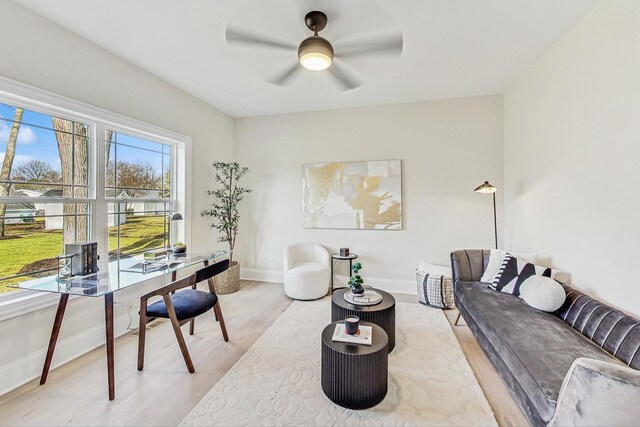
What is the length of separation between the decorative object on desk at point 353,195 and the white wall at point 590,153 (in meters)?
1.57

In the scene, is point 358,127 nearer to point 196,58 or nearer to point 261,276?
point 196,58

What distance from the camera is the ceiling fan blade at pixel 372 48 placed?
1.83 m

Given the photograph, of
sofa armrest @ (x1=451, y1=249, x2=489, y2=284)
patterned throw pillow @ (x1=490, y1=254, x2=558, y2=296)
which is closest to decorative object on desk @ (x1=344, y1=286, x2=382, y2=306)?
sofa armrest @ (x1=451, y1=249, x2=489, y2=284)

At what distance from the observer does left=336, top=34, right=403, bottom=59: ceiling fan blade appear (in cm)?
183

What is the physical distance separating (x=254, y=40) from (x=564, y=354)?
109 inches

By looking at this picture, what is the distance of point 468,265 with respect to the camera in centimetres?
286

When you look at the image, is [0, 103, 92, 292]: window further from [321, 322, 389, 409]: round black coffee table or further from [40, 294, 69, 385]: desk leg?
[321, 322, 389, 409]: round black coffee table

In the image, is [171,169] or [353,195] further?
[353,195]

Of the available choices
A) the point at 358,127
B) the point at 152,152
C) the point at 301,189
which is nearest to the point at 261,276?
the point at 301,189

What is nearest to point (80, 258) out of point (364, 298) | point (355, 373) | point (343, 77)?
point (355, 373)

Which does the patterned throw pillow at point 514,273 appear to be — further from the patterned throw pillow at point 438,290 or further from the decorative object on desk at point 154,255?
the decorative object on desk at point 154,255

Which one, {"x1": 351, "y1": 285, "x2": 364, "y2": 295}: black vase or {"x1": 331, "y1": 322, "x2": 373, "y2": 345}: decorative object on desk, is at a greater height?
{"x1": 351, "y1": 285, "x2": 364, "y2": 295}: black vase

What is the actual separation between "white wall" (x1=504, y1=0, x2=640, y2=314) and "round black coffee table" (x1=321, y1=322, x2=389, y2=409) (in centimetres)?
173

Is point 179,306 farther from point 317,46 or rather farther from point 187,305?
point 317,46
